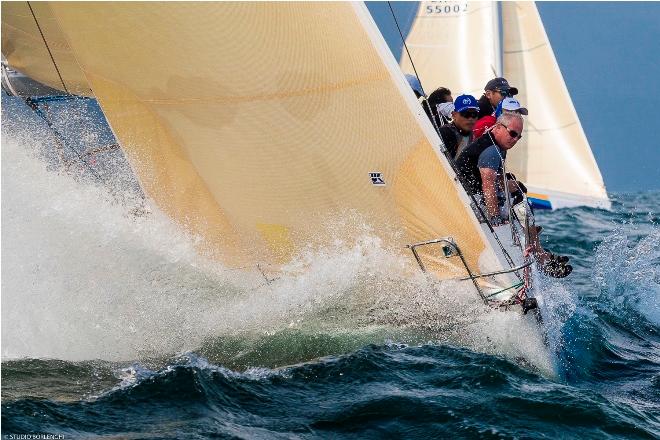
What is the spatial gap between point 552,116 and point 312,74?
7469 millimetres

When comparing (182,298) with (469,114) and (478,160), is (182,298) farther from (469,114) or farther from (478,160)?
(469,114)

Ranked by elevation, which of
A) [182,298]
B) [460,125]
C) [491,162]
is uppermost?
[460,125]

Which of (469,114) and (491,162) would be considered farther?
(469,114)

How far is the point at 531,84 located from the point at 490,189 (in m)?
6.88

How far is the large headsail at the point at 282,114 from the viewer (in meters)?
4.92

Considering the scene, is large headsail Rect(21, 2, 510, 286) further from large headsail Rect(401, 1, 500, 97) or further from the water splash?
large headsail Rect(401, 1, 500, 97)

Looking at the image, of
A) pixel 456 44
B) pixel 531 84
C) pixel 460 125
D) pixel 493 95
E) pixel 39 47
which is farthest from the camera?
pixel 456 44

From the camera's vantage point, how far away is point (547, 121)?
1191cm

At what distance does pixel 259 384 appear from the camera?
4.50m

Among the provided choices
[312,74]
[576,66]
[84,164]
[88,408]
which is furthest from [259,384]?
[576,66]

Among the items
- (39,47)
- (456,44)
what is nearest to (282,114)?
(39,47)

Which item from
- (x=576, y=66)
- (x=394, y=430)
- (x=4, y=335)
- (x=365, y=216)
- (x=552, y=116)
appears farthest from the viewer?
(x=576, y=66)

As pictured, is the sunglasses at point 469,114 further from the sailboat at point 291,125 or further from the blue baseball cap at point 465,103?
the sailboat at point 291,125

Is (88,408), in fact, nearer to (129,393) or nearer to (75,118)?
(129,393)
